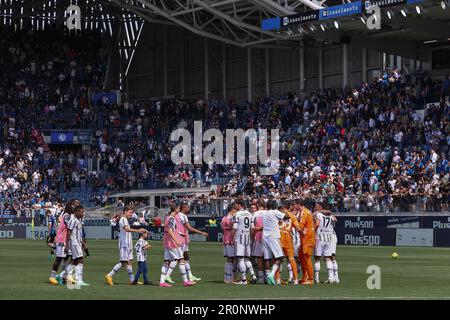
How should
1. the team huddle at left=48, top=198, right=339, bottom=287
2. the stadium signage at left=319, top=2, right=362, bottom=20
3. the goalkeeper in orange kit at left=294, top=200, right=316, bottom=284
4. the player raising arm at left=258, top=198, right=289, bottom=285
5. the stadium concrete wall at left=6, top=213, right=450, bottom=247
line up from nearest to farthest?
1. the team huddle at left=48, top=198, right=339, bottom=287
2. the player raising arm at left=258, top=198, right=289, bottom=285
3. the goalkeeper in orange kit at left=294, top=200, right=316, bottom=284
4. the stadium concrete wall at left=6, top=213, right=450, bottom=247
5. the stadium signage at left=319, top=2, right=362, bottom=20

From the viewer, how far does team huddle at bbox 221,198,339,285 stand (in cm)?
2684

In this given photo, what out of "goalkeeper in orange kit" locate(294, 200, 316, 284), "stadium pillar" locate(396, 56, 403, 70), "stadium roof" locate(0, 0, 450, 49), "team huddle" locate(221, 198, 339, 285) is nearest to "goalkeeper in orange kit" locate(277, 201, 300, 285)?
"team huddle" locate(221, 198, 339, 285)

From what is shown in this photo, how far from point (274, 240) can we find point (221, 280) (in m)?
2.53

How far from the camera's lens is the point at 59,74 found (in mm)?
86250

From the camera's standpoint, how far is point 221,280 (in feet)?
93.9

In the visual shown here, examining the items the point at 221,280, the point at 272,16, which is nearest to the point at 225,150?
the point at 272,16

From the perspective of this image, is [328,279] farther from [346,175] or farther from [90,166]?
[90,166]

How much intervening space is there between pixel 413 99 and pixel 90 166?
23971 millimetres

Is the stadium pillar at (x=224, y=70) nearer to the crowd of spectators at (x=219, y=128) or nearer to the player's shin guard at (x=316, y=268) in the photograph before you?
the crowd of spectators at (x=219, y=128)

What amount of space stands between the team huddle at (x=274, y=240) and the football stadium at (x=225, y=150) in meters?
0.05

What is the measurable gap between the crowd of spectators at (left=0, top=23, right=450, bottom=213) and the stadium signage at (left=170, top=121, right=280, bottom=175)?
56 cm

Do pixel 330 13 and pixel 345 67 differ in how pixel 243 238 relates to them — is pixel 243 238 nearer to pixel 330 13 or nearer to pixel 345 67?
pixel 330 13

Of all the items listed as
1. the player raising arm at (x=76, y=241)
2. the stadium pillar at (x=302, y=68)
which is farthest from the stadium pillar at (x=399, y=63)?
the player raising arm at (x=76, y=241)

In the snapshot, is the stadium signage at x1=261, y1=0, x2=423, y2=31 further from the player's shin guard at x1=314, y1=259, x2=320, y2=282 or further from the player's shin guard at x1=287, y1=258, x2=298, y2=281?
the player's shin guard at x1=287, y1=258, x2=298, y2=281
